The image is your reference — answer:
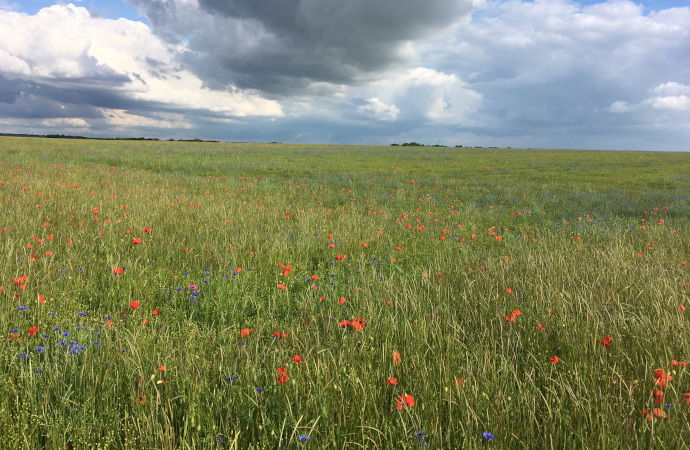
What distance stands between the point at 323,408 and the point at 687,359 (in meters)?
2.57

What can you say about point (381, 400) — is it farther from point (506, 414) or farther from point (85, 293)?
point (85, 293)

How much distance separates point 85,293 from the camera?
3.59 metres

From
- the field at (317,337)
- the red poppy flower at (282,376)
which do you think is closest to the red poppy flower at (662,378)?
the field at (317,337)

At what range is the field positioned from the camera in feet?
6.09

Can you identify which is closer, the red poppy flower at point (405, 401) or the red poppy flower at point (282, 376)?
the red poppy flower at point (405, 401)

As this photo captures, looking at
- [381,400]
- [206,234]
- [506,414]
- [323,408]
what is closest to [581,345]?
[506,414]

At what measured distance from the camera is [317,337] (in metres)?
2.38

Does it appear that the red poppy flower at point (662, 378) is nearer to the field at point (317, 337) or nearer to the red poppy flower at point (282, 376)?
the field at point (317, 337)

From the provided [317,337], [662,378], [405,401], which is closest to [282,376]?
[317,337]

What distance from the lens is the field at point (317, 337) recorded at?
186cm

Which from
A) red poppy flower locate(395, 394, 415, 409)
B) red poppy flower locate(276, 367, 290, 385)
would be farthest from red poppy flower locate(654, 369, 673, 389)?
red poppy flower locate(276, 367, 290, 385)

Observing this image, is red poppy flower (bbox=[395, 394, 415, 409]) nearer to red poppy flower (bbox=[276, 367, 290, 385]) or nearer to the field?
the field

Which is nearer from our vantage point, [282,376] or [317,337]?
[282,376]

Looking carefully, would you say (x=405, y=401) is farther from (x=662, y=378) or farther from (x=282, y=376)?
(x=662, y=378)
